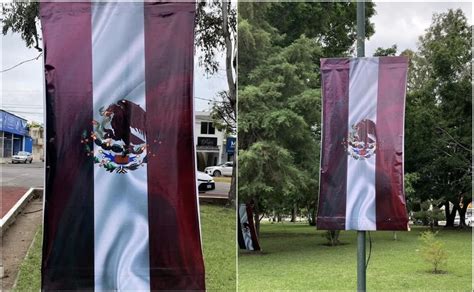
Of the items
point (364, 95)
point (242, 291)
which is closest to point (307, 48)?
point (242, 291)

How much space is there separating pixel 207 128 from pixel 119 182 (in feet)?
3.19

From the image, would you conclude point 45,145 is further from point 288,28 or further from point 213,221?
point 288,28

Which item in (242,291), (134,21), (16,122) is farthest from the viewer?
(242,291)

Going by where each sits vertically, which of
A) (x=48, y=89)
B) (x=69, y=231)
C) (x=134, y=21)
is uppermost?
(x=134, y=21)

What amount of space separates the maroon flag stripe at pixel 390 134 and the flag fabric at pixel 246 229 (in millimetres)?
4888

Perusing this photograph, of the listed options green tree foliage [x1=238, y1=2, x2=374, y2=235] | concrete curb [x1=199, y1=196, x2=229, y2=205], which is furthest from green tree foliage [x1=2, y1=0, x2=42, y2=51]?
green tree foliage [x1=238, y1=2, x2=374, y2=235]

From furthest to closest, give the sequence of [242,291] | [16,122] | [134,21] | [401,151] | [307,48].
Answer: [307,48]
[242,291]
[401,151]
[16,122]
[134,21]

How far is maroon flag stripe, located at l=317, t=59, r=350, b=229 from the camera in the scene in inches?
157

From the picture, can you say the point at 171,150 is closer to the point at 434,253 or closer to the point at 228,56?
the point at 228,56

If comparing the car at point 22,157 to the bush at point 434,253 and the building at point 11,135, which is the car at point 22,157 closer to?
the building at point 11,135

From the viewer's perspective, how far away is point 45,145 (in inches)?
105

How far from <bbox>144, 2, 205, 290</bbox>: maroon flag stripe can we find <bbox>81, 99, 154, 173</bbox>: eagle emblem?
0.05m

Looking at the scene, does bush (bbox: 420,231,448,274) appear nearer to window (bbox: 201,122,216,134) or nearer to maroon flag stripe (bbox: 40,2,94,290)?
window (bbox: 201,122,216,134)

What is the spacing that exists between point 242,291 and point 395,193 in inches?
118
